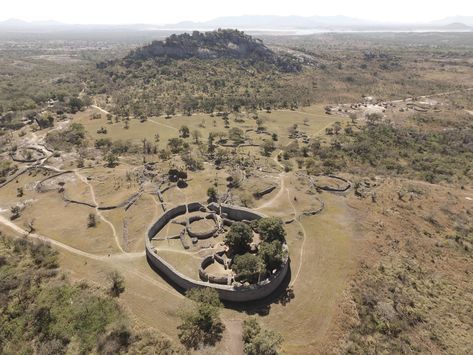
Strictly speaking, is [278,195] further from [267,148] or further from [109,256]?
[109,256]

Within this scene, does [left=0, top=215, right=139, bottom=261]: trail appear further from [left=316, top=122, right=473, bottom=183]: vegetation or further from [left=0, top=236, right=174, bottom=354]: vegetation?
[left=316, top=122, right=473, bottom=183]: vegetation

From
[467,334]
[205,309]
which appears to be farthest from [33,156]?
[467,334]

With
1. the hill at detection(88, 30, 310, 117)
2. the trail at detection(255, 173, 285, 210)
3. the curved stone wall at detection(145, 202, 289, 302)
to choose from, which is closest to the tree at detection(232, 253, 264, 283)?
the curved stone wall at detection(145, 202, 289, 302)

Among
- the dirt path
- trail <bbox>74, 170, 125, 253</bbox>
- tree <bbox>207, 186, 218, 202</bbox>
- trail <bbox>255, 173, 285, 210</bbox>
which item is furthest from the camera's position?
tree <bbox>207, 186, 218, 202</bbox>

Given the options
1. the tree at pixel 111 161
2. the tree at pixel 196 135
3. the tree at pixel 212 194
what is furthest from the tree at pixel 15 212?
the tree at pixel 196 135

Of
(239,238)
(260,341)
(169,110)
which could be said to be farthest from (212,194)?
(169,110)

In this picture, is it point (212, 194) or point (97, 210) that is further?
point (212, 194)

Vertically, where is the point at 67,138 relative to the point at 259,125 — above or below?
above
